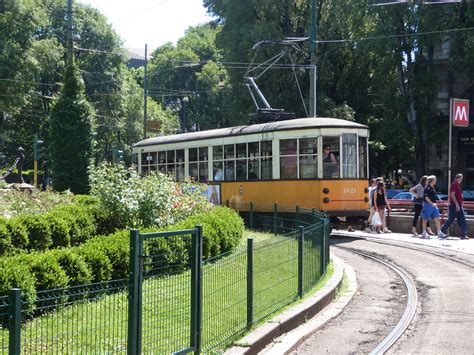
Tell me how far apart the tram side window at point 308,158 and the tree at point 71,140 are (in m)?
8.94

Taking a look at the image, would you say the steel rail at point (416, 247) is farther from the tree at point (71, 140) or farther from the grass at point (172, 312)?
the tree at point (71, 140)

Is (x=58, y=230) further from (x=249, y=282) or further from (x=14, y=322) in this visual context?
(x=14, y=322)

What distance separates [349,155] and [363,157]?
0.67m

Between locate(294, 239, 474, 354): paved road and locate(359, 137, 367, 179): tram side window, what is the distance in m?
5.69

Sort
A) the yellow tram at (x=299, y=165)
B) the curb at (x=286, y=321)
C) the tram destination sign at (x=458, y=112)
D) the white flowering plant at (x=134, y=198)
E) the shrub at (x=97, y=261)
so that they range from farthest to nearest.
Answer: the tram destination sign at (x=458, y=112) → the yellow tram at (x=299, y=165) → the white flowering plant at (x=134, y=198) → the shrub at (x=97, y=261) → the curb at (x=286, y=321)

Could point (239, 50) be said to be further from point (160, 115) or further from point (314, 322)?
point (314, 322)

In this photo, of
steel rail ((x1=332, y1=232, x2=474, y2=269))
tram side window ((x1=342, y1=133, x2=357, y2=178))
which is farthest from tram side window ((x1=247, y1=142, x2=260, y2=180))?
steel rail ((x1=332, y1=232, x2=474, y2=269))

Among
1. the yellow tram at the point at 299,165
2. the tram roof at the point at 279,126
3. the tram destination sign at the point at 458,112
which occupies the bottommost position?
the yellow tram at the point at 299,165

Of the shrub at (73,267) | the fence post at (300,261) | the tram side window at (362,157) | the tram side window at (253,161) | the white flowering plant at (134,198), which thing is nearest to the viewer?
the shrub at (73,267)

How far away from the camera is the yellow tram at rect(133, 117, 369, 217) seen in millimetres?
20422

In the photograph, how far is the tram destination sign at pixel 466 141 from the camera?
40688mm

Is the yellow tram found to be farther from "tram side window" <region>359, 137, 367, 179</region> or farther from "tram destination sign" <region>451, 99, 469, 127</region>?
"tram destination sign" <region>451, 99, 469, 127</region>

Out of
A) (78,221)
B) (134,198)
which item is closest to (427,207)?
(134,198)

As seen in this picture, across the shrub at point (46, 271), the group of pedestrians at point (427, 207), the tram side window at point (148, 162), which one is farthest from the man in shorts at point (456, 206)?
the shrub at point (46, 271)
